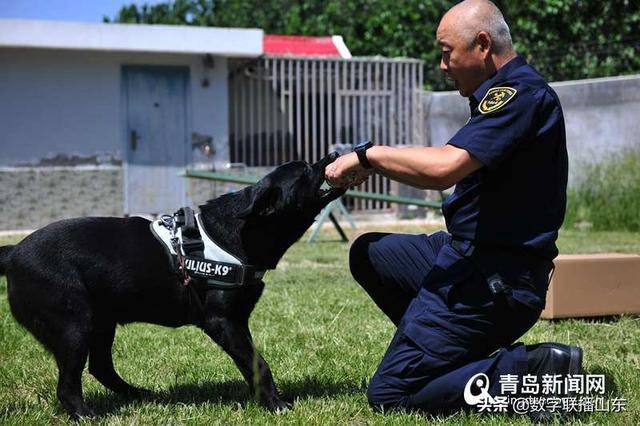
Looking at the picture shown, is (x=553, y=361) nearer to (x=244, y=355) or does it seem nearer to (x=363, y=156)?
(x=363, y=156)

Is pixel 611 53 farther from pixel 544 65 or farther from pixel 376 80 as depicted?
pixel 376 80

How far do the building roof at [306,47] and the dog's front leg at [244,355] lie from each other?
13.3 meters

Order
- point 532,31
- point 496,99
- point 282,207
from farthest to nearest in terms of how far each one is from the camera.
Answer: point 532,31, point 282,207, point 496,99

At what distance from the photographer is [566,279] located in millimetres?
5594

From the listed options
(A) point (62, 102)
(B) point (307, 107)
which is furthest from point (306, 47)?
(A) point (62, 102)

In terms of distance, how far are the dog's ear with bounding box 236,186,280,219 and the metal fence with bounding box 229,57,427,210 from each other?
11.3 meters

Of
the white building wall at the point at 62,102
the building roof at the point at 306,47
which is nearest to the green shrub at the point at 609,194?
the building roof at the point at 306,47

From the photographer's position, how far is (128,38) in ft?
45.2

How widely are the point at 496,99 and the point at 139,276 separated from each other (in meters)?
1.72

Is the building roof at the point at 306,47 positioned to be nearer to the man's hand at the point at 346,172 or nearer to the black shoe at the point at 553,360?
the man's hand at the point at 346,172

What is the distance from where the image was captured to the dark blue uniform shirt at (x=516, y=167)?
3439 mm

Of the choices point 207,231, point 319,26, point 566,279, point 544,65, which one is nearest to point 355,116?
point 544,65

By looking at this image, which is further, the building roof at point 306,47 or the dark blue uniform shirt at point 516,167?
the building roof at point 306,47

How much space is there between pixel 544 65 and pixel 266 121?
21.6 ft
